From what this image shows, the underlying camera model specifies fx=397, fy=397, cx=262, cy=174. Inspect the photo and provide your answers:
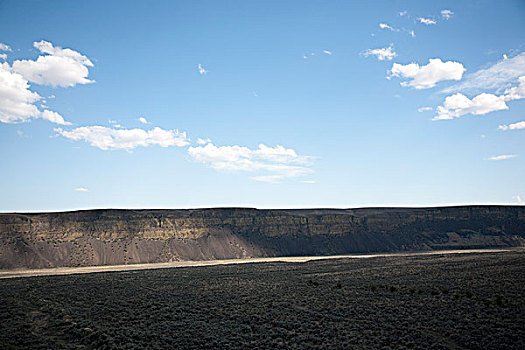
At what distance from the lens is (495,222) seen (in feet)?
296

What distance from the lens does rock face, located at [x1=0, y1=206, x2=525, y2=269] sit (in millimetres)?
66125

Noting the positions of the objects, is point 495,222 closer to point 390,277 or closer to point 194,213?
point 194,213

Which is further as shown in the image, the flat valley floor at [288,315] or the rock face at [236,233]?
the rock face at [236,233]

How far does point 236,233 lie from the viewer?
81.9 m

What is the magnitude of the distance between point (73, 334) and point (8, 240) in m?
56.2

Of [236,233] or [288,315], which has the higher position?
[236,233]

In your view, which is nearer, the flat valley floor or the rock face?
the flat valley floor

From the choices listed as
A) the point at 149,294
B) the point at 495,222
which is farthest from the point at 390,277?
the point at 495,222

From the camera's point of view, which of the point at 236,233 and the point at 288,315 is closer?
the point at 288,315

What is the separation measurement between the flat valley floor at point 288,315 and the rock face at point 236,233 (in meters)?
38.8

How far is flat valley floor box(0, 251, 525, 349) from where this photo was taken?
52.2ft

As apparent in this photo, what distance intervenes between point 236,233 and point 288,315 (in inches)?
2468

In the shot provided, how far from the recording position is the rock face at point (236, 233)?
6612cm

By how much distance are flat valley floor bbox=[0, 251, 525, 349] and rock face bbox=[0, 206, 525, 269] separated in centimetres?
3881
